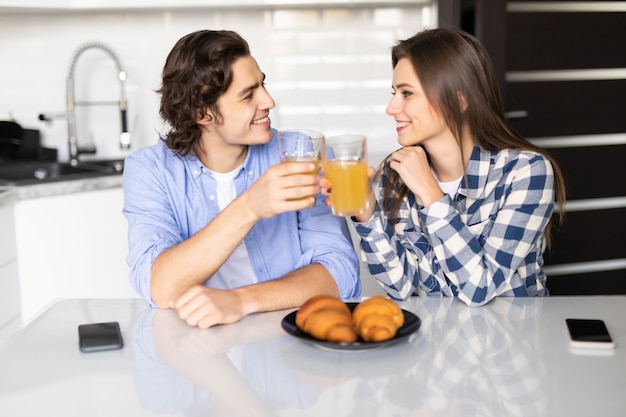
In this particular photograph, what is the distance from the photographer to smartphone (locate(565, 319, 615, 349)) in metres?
1.38

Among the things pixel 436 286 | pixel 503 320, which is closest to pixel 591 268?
pixel 436 286

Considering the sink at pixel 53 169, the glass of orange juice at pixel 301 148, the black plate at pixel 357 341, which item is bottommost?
the black plate at pixel 357 341

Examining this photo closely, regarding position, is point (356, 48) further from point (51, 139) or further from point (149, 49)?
point (51, 139)

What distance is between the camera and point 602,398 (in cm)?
117

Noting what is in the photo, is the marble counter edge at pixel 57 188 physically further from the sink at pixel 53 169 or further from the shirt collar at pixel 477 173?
the shirt collar at pixel 477 173

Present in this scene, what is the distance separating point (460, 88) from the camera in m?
1.91

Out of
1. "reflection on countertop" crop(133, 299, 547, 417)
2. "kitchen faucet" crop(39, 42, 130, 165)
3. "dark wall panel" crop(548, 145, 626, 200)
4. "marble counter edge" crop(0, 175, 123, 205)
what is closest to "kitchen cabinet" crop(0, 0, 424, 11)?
"kitchen faucet" crop(39, 42, 130, 165)

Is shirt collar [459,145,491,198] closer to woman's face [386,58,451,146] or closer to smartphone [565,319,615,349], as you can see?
woman's face [386,58,451,146]

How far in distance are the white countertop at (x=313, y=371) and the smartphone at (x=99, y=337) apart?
1 cm

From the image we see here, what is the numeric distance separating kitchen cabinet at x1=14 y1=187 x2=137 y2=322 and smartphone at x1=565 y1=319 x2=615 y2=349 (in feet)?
6.53

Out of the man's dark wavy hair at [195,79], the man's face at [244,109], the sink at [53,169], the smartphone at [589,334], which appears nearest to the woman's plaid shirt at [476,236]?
the smartphone at [589,334]

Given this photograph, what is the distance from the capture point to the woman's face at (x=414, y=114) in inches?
74.2

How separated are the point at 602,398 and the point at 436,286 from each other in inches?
29.1

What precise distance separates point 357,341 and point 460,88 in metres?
0.79
